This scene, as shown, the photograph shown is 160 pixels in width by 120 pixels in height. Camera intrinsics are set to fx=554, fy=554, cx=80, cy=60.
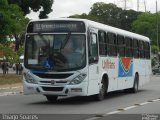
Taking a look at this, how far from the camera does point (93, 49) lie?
20.1 meters

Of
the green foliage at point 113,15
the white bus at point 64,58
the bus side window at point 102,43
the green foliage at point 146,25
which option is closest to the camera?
the white bus at point 64,58

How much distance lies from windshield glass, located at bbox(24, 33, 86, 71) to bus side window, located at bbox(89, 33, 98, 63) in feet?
1.42

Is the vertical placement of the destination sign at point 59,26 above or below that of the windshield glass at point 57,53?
above

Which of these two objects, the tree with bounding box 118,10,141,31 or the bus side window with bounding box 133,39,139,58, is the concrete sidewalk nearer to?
the bus side window with bounding box 133,39,139,58

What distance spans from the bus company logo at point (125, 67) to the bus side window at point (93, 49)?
4016mm

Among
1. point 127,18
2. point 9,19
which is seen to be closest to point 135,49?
point 9,19

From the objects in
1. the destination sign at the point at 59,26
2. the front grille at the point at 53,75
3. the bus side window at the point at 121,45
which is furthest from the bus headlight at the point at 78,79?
the bus side window at the point at 121,45

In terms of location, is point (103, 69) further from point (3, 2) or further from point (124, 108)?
point (3, 2)

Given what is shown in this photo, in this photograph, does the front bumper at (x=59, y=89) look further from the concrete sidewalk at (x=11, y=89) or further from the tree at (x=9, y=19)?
the tree at (x=9, y=19)

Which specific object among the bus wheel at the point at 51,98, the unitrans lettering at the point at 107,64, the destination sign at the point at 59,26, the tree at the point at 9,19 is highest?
the tree at the point at 9,19

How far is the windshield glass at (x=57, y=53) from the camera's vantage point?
19219 mm

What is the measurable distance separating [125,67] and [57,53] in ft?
21.7

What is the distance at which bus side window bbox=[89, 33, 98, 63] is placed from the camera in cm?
1979

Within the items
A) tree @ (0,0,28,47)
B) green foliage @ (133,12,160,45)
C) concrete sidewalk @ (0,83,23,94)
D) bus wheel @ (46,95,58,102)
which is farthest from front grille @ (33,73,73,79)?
green foliage @ (133,12,160,45)
